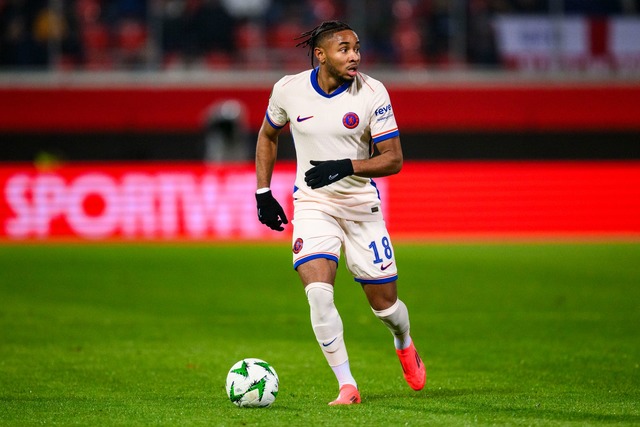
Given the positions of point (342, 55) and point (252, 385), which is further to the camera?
point (342, 55)

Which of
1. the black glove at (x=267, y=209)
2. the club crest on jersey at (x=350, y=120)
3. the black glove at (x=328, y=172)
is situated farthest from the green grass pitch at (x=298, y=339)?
the club crest on jersey at (x=350, y=120)

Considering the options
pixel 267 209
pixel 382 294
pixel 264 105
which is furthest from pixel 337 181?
pixel 264 105

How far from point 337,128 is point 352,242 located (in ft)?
2.39

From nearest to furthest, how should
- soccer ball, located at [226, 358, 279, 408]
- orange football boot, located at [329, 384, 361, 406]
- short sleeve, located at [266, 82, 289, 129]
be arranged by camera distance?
soccer ball, located at [226, 358, 279, 408], orange football boot, located at [329, 384, 361, 406], short sleeve, located at [266, 82, 289, 129]

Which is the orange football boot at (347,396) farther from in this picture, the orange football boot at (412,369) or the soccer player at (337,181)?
the orange football boot at (412,369)

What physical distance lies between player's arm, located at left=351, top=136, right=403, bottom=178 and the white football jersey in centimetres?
6

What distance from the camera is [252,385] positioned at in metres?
6.74

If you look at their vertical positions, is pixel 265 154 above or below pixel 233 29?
below

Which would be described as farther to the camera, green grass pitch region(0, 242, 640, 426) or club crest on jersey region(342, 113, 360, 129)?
club crest on jersey region(342, 113, 360, 129)

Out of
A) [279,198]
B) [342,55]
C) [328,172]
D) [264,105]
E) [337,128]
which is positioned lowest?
[279,198]

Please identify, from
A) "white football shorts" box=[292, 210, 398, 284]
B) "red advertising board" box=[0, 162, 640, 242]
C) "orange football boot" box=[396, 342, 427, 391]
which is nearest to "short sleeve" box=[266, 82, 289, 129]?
"white football shorts" box=[292, 210, 398, 284]

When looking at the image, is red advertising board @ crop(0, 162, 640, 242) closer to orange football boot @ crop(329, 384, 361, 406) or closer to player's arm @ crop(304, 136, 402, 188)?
player's arm @ crop(304, 136, 402, 188)

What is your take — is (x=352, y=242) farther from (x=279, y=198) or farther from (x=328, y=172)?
(x=279, y=198)

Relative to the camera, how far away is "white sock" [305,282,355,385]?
22.6 ft
